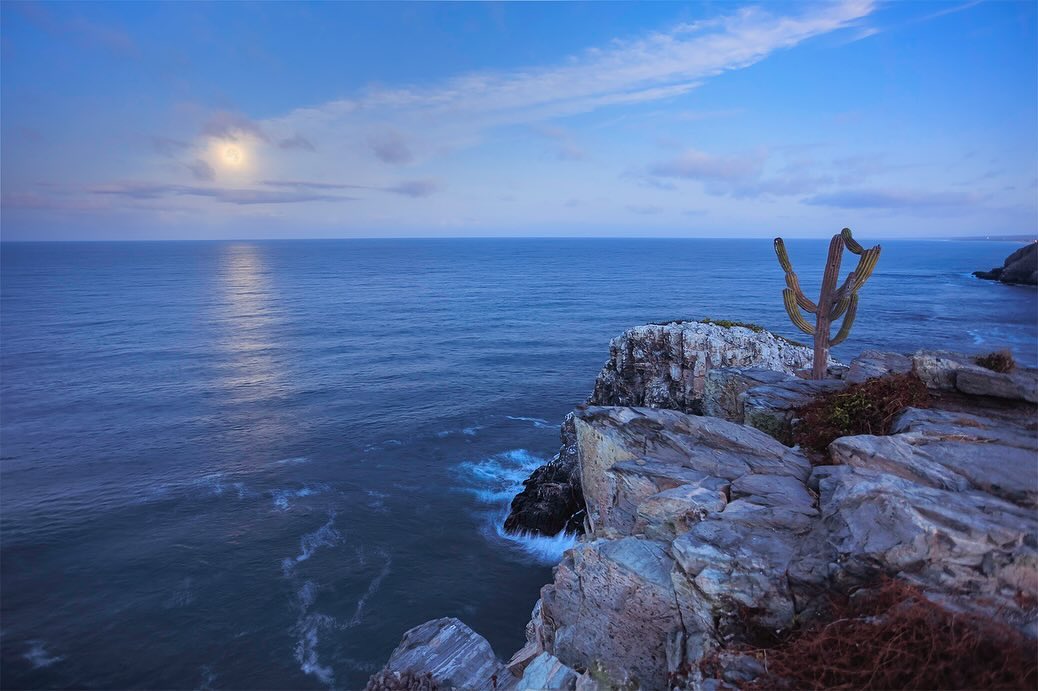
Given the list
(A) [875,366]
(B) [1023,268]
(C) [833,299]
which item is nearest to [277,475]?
(C) [833,299]

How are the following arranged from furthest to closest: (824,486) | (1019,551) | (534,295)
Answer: (534,295) < (824,486) < (1019,551)

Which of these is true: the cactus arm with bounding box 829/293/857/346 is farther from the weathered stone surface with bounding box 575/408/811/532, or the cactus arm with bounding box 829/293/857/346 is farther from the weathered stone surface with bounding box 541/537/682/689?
the weathered stone surface with bounding box 541/537/682/689

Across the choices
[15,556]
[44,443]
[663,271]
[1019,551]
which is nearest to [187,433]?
[44,443]

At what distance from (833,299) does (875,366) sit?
13.4ft

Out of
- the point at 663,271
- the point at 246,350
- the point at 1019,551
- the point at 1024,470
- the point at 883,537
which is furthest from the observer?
the point at 663,271

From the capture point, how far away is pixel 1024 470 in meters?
10.6

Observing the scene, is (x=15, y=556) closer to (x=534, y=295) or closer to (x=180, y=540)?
(x=180, y=540)

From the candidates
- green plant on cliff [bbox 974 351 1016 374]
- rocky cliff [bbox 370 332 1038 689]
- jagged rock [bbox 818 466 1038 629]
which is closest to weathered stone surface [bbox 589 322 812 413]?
green plant on cliff [bbox 974 351 1016 374]

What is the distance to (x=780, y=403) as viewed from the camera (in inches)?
679

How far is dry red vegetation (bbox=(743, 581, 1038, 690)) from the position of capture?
643 cm

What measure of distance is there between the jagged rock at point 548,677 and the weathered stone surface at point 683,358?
85.9ft

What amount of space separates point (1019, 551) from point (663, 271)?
570 feet

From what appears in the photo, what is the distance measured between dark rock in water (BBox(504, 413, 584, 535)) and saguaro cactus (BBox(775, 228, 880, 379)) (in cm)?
1624

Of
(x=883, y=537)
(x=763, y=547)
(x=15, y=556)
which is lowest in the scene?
(x=15, y=556)
